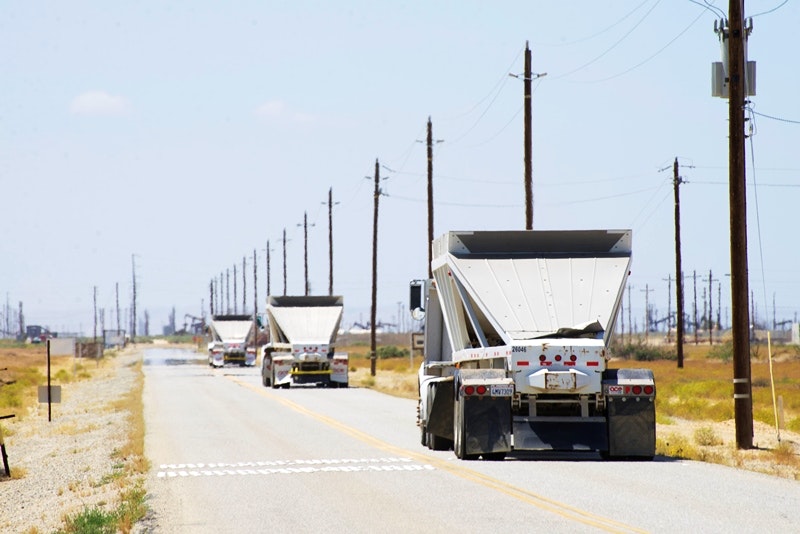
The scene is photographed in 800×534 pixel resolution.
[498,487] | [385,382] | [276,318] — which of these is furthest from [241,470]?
[385,382]

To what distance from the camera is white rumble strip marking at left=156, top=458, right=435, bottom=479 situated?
1777 cm

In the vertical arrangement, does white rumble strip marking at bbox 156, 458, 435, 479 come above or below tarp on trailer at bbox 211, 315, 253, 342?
below

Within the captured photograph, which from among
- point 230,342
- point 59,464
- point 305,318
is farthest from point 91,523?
point 230,342

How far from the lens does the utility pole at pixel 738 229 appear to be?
21859mm

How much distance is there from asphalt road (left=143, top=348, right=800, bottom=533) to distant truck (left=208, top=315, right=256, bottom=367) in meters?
54.8

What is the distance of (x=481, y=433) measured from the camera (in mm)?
18672

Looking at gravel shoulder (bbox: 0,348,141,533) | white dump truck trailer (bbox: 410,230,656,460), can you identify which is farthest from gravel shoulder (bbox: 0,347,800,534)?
white dump truck trailer (bbox: 410,230,656,460)

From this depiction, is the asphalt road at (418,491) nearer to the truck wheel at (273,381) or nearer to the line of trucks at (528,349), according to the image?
the line of trucks at (528,349)

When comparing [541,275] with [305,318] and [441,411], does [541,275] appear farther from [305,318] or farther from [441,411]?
[305,318]

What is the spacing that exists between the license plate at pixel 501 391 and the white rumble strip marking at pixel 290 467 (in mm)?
1432

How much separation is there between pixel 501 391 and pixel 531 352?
2.36ft

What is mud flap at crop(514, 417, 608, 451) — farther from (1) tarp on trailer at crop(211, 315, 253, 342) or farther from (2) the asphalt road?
(1) tarp on trailer at crop(211, 315, 253, 342)

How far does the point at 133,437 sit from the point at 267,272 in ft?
290

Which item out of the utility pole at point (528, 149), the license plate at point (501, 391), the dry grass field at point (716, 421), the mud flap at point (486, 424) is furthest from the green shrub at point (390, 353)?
the license plate at point (501, 391)
